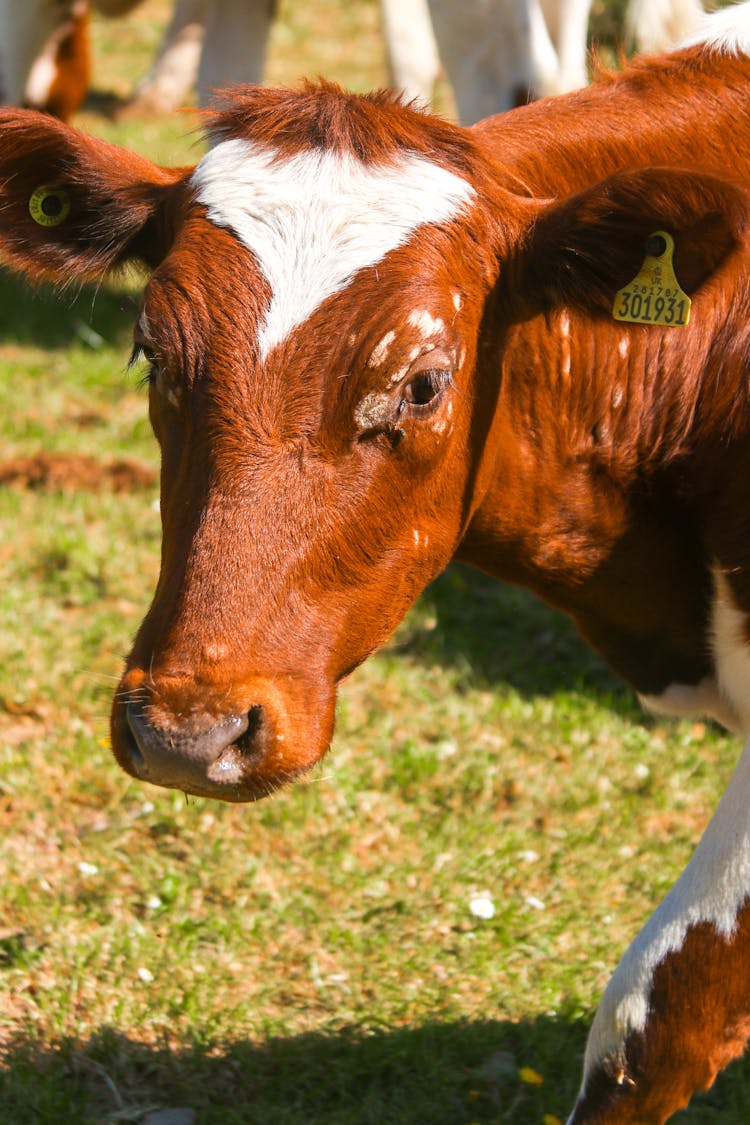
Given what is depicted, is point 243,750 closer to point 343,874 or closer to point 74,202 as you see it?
point 74,202

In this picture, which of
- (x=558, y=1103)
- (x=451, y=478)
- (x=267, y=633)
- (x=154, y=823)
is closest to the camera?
(x=267, y=633)

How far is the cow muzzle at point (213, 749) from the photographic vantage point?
8.74 ft

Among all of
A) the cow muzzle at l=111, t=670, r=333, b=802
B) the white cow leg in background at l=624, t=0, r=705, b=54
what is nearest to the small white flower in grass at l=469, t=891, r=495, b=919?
the cow muzzle at l=111, t=670, r=333, b=802

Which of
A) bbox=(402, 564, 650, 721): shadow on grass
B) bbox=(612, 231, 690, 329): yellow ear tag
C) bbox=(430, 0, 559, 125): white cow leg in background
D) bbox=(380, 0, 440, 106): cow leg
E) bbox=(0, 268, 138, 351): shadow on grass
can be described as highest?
bbox=(612, 231, 690, 329): yellow ear tag

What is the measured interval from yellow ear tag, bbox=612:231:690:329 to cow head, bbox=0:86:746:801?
161 mm

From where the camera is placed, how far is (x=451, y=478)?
3111 mm

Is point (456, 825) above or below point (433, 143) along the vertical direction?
below

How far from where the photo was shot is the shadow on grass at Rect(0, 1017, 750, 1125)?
11.7ft

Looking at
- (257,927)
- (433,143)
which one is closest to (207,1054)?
(257,927)

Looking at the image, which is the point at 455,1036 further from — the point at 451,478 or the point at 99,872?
the point at 451,478

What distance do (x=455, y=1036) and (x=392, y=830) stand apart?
941mm

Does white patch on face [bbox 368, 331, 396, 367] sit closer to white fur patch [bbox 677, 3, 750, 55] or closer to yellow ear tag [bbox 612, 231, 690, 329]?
yellow ear tag [bbox 612, 231, 690, 329]

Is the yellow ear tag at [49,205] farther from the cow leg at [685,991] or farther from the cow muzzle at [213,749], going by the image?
the cow leg at [685,991]

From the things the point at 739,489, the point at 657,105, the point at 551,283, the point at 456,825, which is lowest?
the point at 456,825
